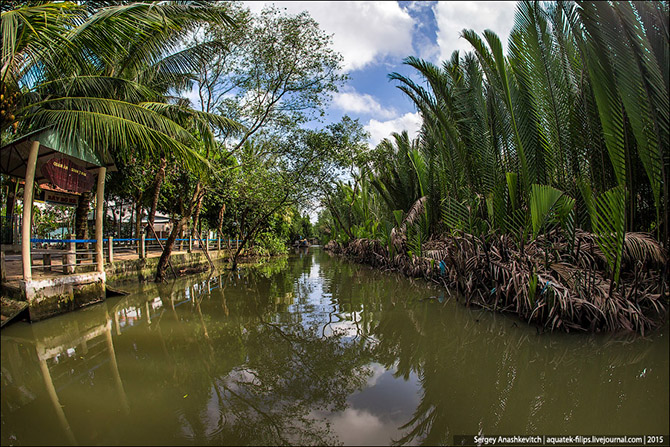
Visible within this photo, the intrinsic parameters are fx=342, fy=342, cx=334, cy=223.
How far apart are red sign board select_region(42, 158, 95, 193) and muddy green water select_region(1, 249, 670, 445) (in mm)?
2526

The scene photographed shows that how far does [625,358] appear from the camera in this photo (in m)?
3.48

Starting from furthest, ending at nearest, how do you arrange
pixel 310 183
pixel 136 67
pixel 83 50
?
pixel 310 183
pixel 136 67
pixel 83 50

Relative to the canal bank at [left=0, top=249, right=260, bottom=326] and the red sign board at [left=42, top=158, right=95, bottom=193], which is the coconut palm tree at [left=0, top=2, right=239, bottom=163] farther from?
the canal bank at [left=0, top=249, right=260, bottom=326]

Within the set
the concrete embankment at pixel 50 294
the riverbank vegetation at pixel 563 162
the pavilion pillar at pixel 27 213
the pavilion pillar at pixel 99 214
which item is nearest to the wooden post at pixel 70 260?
the concrete embankment at pixel 50 294

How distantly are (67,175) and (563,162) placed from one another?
8552 mm

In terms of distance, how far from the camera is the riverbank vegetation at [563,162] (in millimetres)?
3584

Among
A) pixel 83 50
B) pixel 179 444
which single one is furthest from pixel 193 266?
pixel 179 444

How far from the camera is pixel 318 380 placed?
3.11 metres

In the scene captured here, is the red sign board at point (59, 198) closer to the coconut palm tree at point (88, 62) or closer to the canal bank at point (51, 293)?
the coconut palm tree at point (88, 62)

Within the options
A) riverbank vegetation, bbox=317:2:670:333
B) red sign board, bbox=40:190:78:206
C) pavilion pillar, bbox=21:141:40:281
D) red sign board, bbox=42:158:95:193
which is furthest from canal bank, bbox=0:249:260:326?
riverbank vegetation, bbox=317:2:670:333

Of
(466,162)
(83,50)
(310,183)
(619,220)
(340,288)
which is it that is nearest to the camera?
(619,220)

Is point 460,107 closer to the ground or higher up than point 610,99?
higher up

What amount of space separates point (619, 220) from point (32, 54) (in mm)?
7667

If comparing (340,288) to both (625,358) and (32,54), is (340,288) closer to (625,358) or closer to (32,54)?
(625,358)
